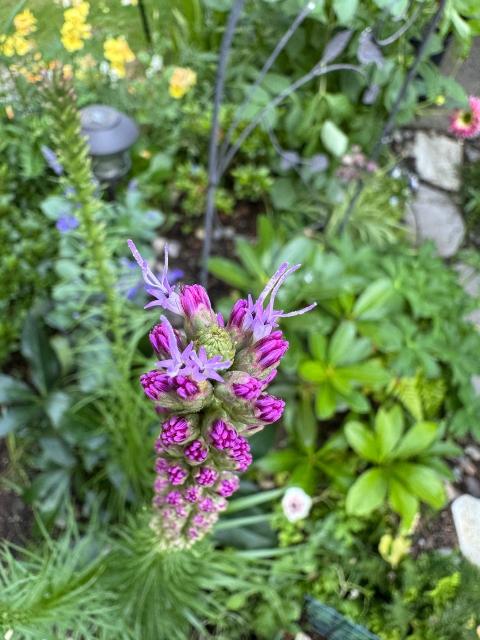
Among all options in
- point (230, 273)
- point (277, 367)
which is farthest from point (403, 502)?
point (230, 273)

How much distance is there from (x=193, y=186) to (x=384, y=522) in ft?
5.40

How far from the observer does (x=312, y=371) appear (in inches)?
74.2

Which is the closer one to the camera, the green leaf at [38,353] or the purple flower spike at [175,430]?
the purple flower spike at [175,430]

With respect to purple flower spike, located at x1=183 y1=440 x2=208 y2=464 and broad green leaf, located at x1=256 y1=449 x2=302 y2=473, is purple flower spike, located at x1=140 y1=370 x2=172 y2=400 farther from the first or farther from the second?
broad green leaf, located at x1=256 y1=449 x2=302 y2=473

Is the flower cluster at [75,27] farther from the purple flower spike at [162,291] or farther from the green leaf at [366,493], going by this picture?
the green leaf at [366,493]

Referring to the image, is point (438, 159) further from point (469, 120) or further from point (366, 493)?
point (366, 493)

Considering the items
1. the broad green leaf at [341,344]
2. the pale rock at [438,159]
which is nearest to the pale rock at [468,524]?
the broad green leaf at [341,344]

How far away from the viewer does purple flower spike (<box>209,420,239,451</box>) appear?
2.64 feet

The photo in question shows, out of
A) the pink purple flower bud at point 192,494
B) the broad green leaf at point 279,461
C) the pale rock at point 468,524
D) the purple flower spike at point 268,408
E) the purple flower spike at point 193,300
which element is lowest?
the pale rock at point 468,524

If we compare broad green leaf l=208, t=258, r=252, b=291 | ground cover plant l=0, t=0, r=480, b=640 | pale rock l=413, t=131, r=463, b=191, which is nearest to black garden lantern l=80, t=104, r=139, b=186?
ground cover plant l=0, t=0, r=480, b=640

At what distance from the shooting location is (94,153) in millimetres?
2078

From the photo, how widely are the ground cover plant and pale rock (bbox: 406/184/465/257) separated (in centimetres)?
43

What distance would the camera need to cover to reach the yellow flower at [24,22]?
1.82 metres

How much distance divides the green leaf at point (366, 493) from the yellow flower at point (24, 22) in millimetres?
1799
